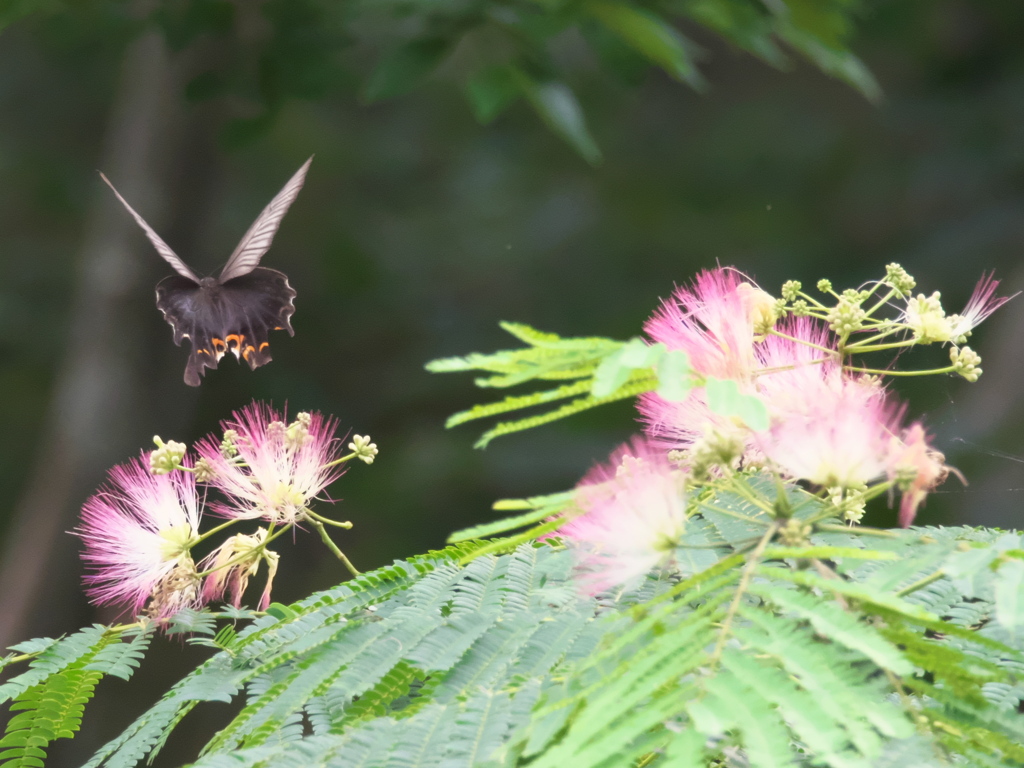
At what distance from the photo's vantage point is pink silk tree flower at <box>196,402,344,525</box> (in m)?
1.26

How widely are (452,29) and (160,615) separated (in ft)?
5.78

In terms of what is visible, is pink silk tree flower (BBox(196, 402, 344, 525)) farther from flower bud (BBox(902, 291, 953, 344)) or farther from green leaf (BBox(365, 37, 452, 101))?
green leaf (BBox(365, 37, 452, 101))

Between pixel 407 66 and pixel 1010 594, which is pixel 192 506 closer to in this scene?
pixel 1010 594

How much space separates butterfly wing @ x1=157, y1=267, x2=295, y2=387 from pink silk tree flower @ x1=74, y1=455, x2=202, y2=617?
549 millimetres

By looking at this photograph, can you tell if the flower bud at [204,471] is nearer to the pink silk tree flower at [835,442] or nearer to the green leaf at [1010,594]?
the pink silk tree flower at [835,442]

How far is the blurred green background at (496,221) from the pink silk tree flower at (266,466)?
7.66 feet

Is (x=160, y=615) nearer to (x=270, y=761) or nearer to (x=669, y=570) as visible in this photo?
(x=270, y=761)

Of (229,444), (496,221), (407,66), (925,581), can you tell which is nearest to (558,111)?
(407,66)

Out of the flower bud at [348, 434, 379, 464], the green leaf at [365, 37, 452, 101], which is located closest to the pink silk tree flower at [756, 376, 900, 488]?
the flower bud at [348, 434, 379, 464]

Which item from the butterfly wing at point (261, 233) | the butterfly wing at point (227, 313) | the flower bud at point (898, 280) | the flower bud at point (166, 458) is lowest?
the flower bud at point (166, 458)

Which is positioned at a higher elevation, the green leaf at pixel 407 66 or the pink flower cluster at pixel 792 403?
the green leaf at pixel 407 66

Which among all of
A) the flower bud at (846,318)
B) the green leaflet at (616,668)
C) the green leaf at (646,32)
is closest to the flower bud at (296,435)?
the green leaflet at (616,668)

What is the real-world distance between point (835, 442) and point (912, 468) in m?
0.07

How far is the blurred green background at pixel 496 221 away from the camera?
4.71 meters
